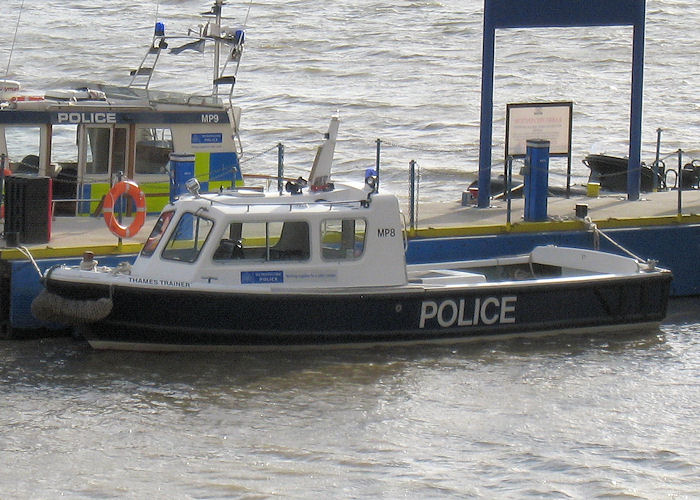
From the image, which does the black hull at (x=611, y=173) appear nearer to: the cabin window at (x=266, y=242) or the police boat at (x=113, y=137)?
the police boat at (x=113, y=137)

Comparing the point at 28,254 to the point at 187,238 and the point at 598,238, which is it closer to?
the point at 187,238

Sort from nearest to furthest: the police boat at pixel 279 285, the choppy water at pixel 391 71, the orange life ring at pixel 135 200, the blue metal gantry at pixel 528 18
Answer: the police boat at pixel 279 285 → the orange life ring at pixel 135 200 → the blue metal gantry at pixel 528 18 → the choppy water at pixel 391 71

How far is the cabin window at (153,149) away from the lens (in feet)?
46.2

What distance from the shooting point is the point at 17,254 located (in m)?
12.2

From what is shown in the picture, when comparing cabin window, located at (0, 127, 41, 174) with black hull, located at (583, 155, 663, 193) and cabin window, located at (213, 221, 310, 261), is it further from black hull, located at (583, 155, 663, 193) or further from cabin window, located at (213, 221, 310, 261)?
black hull, located at (583, 155, 663, 193)

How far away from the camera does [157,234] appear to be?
12.0 m

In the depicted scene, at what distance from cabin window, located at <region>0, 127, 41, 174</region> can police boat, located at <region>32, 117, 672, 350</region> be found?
224cm

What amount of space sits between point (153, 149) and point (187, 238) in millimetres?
2641

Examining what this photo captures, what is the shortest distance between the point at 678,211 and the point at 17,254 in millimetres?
7519

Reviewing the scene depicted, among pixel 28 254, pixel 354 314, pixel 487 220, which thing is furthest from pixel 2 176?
pixel 487 220

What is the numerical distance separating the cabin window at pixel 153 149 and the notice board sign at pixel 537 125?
14.7 ft

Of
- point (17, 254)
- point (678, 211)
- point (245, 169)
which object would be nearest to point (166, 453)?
point (17, 254)

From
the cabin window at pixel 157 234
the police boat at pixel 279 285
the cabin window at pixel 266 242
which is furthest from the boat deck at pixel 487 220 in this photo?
→ the cabin window at pixel 266 242

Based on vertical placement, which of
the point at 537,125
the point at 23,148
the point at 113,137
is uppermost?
the point at 537,125
